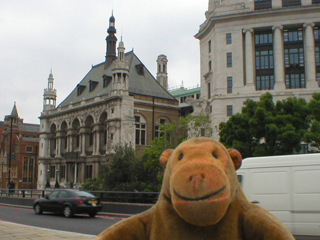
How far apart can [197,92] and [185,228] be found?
73.8 m

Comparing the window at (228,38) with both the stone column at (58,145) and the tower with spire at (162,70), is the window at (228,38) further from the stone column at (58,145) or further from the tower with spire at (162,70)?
the stone column at (58,145)

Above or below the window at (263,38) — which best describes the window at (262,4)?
above

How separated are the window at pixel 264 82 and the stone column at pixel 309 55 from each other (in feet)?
14.4

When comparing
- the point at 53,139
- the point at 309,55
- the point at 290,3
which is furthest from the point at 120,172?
the point at 53,139

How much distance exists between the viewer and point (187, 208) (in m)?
2.95

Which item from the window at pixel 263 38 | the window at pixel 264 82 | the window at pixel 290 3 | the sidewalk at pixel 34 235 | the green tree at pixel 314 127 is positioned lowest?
the sidewalk at pixel 34 235

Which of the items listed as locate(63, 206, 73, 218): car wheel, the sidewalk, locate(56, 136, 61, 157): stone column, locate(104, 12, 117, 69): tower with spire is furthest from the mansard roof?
the sidewalk

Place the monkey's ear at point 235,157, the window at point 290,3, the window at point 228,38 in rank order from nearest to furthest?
1. the monkey's ear at point 235,157
2. the window at point 290,3
3. the window at point 228,38

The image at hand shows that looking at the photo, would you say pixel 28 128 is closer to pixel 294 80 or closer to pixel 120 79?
→ pixel 120 79

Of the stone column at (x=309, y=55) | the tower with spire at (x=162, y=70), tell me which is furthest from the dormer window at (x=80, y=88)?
the stone column at (x=309, y=55)

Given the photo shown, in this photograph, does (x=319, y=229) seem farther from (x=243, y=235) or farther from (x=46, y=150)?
(x=46, y=150)

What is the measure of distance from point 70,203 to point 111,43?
55829 mm

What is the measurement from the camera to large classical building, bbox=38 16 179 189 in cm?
5538

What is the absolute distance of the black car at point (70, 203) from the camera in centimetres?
1923
